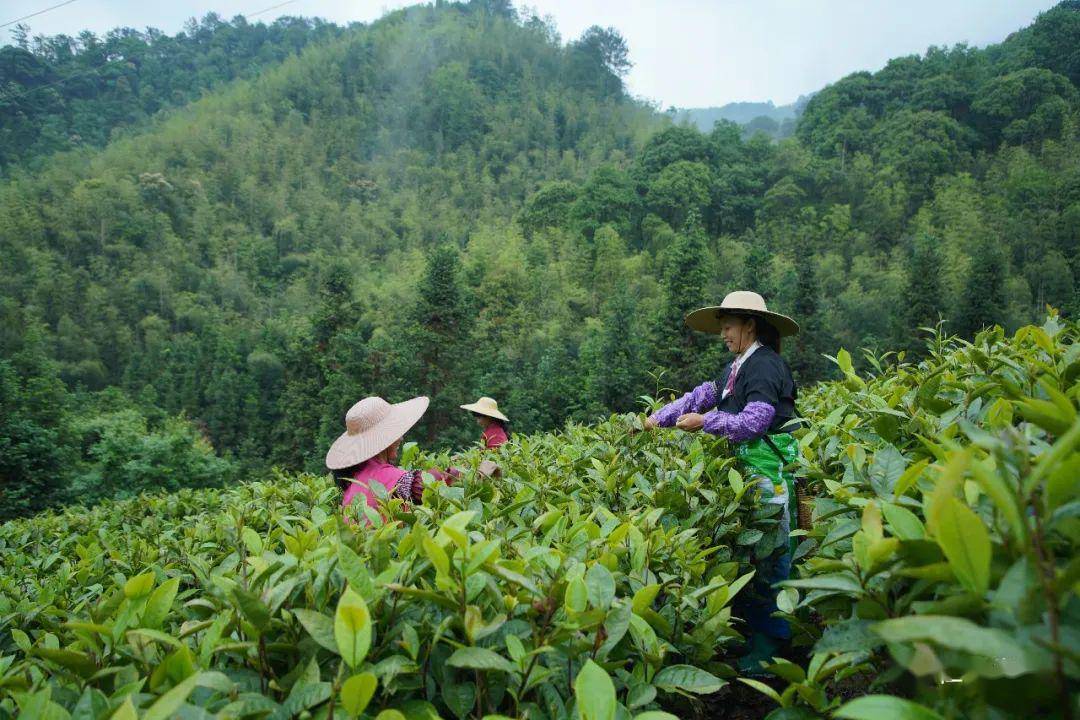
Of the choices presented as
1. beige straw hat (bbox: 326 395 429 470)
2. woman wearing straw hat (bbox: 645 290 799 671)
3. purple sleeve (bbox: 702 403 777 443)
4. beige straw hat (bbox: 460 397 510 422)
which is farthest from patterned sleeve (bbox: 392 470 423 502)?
beige straw hat (bbox: 460 397 510 422)

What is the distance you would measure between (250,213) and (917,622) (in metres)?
62.9

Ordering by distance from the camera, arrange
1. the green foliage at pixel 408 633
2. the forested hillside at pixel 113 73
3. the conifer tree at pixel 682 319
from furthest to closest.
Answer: the forested hillside at pixel 113 73 → the conifer tree at pixel 682 319 → the green foliage at pixel 408 633

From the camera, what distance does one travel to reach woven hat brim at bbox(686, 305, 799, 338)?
274 cm

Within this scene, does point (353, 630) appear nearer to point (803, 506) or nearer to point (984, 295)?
point (803, 506)

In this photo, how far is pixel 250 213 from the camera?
56344mm

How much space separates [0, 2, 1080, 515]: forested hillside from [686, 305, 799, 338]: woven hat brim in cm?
624

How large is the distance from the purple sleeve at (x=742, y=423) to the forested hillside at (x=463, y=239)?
6956 mm

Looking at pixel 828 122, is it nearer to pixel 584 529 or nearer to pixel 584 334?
pixel 584 334

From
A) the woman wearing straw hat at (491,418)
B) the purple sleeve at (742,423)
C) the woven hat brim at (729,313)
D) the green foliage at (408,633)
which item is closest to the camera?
the green foliage at (408,633)

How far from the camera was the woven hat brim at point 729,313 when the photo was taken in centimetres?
274

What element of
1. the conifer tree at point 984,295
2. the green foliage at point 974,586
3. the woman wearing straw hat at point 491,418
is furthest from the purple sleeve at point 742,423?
the conifer tree at point 984,295

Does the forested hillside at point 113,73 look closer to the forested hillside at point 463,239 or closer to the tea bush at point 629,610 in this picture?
the forested hillside at point 463,239

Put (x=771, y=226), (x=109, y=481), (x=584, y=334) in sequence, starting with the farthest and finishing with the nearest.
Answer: (x=771, y=226) < (x=584, y=334) < (x=109, y=481)

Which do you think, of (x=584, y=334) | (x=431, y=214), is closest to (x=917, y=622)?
(x=584, y=334)
